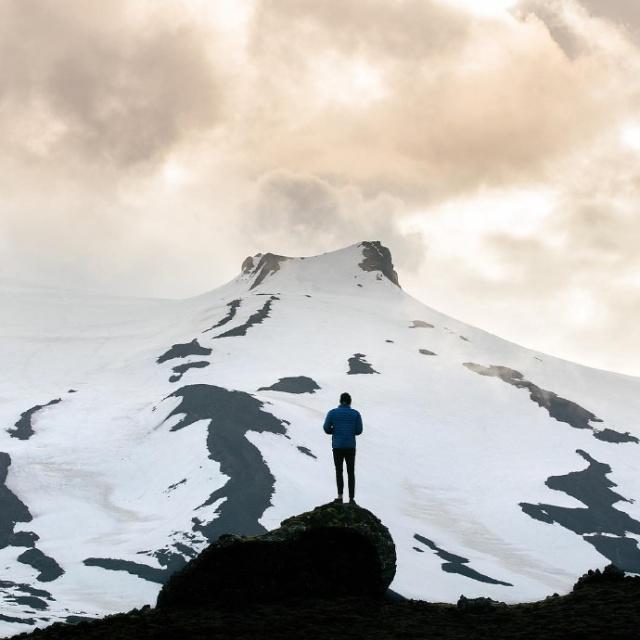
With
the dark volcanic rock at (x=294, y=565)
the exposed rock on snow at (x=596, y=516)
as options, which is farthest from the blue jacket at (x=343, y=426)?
the exposed rock on snow at (x=596, y=516)

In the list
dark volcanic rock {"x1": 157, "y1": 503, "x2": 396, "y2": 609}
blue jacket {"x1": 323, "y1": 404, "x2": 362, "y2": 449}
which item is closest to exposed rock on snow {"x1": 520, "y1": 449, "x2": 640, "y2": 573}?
blue jacket {"x1": 323, "y1": 404, "x2": 362, "y2": 449}

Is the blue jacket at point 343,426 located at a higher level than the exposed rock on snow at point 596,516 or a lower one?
lower

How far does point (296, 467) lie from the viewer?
16488 cm

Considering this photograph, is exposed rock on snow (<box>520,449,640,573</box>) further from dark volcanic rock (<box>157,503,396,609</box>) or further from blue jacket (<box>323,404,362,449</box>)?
dark volcanic rock (<box>157,503,396,609</box>)

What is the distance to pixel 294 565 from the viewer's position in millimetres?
18328

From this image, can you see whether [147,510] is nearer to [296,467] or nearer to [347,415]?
[296,467]

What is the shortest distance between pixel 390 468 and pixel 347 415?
558 ft

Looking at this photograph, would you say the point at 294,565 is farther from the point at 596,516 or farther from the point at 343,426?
the point at 596,516

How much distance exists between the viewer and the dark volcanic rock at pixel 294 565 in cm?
1780

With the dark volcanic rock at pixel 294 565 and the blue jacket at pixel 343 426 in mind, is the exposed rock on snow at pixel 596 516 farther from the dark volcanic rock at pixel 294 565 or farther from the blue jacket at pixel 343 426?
the dark volcanic rock at pixel 294 565

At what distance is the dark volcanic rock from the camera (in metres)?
17.8

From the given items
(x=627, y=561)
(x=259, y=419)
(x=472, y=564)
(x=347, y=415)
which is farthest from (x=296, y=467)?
(x=347, y=415)

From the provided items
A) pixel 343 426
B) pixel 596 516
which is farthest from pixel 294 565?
pixel 596 516

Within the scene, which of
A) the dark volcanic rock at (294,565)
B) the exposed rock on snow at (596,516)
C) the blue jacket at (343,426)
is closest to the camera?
the dark volcanic rock at (294,565)
